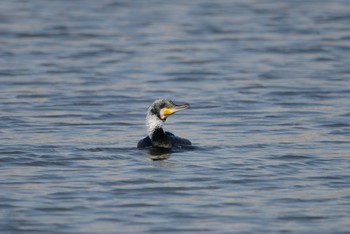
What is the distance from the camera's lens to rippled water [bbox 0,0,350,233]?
38.1 ft

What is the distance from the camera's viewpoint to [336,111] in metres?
18.5

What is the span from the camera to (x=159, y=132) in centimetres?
1513

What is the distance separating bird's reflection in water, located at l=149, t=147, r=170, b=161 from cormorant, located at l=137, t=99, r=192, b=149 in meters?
0.07

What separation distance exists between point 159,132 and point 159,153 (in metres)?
0.42

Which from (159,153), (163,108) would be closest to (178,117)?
(163,108)

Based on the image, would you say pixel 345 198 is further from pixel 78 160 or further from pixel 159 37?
pixel 159 37

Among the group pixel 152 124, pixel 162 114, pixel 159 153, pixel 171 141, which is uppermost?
pixel 162 114

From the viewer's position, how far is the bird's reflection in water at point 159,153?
1455 cm

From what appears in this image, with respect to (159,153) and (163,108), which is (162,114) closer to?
(163,108)

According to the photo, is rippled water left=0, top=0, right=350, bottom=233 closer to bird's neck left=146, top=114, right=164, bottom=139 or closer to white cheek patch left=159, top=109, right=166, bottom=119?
bird's neck left=146, top=114, right=164, bottom=139

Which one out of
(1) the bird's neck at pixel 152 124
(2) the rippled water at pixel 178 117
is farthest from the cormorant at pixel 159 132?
(2) the rippled water at pixel 178 117

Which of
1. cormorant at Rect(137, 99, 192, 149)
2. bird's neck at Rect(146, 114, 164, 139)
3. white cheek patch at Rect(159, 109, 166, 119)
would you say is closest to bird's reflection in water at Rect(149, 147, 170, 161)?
cormorant at Rect(137, 99, 192, 149)

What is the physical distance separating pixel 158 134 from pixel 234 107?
4334 mm

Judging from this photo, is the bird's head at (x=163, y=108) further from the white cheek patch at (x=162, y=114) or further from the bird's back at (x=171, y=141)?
the bird's back at (x=171, y=141)
